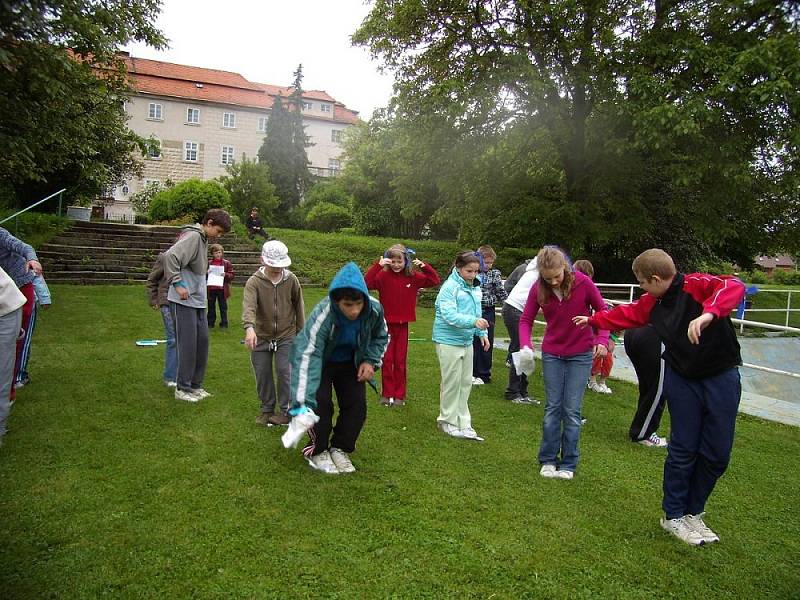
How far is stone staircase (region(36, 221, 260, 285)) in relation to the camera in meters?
18.3

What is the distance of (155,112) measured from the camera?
53188mm

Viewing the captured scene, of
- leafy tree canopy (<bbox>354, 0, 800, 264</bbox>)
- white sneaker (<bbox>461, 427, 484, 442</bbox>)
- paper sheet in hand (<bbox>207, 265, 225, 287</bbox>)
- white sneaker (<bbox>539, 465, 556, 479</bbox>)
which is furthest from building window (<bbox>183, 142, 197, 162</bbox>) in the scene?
white sneaker (<bbox>539, 465, 556, 479</bbox>)

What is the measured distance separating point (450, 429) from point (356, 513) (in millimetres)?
2235

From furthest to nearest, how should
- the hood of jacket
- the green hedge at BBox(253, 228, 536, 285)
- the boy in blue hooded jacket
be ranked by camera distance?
the green hedge at BBox(253, 228, 536, 285) < the boy in blue hooded jacket < the hood of jacket

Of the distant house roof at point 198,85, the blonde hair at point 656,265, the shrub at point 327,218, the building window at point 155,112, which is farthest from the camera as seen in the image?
the distant house roof at point 198,85

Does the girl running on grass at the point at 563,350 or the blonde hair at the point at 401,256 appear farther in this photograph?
the blonde hair at the point at 401,256

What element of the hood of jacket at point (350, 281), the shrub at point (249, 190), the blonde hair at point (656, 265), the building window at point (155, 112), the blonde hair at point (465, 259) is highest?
the building window at point (155, 112)

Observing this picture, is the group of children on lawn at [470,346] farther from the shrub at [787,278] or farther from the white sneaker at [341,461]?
the shrub at [787,278]

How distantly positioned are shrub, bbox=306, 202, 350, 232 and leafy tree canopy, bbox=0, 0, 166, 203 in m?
22.3

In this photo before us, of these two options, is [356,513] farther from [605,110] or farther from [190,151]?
[190,151]

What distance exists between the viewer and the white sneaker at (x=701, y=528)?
4.09m

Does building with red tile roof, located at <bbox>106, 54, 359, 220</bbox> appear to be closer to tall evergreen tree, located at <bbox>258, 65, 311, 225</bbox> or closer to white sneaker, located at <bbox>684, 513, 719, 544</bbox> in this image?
tall evergreen tree, located at <bbox>258, 65, 311, 225</bbox>

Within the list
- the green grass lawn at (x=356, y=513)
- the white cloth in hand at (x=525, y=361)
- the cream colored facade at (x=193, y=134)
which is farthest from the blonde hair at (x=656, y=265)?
the cream colored facade at (x=193, y=134)

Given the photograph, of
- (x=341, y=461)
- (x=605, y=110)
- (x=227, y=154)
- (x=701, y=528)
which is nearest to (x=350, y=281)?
(x=341, y=461)
